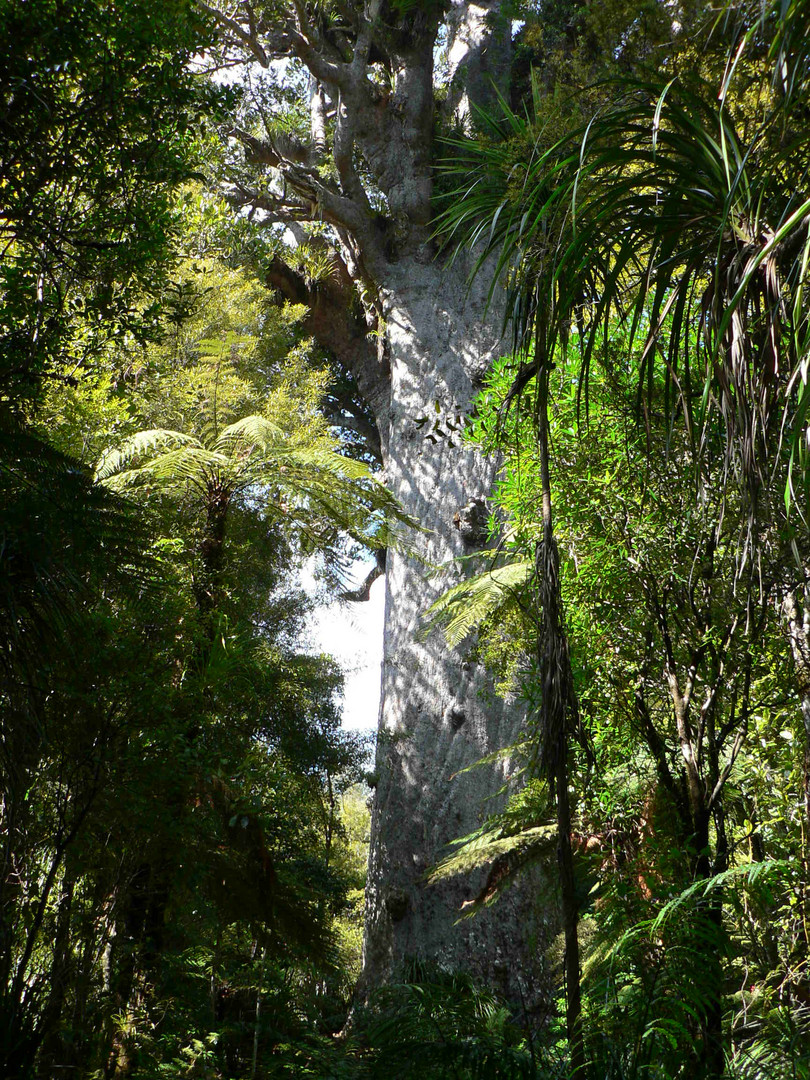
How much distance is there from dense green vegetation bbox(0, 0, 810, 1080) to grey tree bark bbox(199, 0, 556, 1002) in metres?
1.96

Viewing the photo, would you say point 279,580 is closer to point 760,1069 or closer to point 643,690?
point 643,690

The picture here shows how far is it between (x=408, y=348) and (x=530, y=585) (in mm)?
6275

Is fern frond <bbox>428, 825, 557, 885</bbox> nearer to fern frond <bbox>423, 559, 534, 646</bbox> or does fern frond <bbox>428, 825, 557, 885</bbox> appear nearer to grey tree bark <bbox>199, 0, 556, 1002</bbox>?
fern frond <bbox>423, 559, 534, 646</bbox>

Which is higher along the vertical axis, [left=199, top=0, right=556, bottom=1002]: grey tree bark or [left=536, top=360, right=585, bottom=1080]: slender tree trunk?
[left=199, top=0, right=556, bottom=1002]: grey tree bark

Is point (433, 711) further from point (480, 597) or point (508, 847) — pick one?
point (480, 597)

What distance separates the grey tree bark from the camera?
7516mm

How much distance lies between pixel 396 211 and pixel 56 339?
720 centimetres

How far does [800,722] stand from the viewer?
10.1 feet

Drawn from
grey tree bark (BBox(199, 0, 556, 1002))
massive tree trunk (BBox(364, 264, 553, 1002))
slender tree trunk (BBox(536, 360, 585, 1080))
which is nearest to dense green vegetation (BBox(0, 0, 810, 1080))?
slender tree trunk (BBox(536, 360, 585, 1080))

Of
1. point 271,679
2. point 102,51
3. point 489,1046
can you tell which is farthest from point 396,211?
point 489,1046

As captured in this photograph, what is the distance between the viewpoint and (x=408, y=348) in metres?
9.62

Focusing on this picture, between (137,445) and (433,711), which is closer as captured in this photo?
(137,445)

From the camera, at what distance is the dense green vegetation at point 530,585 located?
2215mm

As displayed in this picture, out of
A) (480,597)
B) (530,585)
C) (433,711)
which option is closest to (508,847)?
(480,597)
